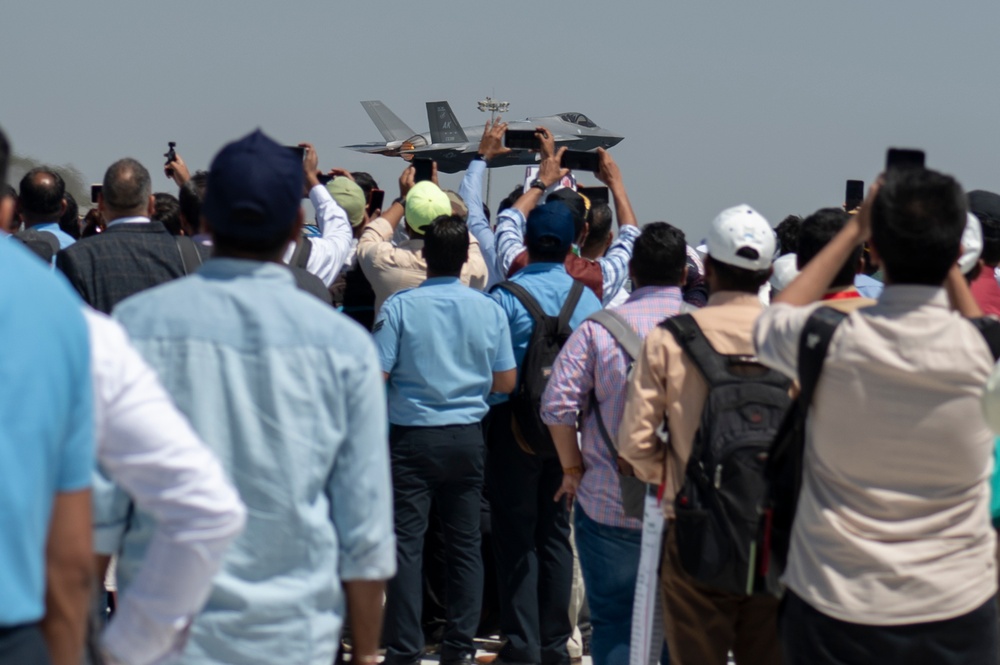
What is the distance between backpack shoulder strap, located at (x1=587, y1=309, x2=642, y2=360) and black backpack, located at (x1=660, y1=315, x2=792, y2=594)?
86cm

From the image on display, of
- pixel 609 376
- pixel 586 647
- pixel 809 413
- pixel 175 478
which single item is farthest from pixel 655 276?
pixel 175 478

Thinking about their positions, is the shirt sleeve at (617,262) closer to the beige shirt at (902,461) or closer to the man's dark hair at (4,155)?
the beige shirt at (902,461)

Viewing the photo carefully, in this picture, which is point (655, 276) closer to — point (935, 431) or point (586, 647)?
point (935, 431)

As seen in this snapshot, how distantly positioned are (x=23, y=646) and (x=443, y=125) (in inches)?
2048

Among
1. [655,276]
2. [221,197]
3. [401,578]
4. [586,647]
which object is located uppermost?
[221,197]

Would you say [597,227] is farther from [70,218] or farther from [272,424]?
[272,424]

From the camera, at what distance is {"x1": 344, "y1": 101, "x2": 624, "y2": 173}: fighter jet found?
51219 millimetres

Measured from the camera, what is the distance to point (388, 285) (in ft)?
21.0

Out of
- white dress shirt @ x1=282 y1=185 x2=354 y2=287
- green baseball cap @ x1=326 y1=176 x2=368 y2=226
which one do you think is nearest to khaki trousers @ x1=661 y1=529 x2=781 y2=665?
white dress shirt @ x1=282 y1=185 x2=354 y2=287

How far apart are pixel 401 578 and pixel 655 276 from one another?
195 centimetres

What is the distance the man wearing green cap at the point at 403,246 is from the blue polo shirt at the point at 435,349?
58 centimetres

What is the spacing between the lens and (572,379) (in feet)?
16.1

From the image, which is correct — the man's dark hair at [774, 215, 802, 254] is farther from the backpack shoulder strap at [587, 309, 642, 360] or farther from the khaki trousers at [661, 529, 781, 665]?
the khaki trousers at [661, 529, 781, 665]

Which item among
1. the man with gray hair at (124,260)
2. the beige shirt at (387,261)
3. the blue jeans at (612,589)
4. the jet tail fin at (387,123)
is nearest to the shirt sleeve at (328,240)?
the beige shirt at (387,261)
